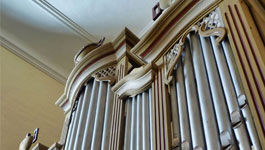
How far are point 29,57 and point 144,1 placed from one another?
7.55 ft

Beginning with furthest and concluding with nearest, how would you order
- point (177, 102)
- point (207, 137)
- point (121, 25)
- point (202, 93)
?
1. point (121, 25)
2. point (177, 102)
3. point (202, 93)
4. point (207, 137)

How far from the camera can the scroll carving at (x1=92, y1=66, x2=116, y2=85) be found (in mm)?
3092

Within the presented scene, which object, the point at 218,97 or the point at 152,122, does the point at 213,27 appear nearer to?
the point at 218,97

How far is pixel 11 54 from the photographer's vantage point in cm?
562

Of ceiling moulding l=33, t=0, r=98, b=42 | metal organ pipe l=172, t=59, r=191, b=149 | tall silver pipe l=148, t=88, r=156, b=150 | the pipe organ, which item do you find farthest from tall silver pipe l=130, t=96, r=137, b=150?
ceiling moulding l=33, t=0, r=98, b=42

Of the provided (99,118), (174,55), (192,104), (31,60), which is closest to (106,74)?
(99,118)

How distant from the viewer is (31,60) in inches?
230

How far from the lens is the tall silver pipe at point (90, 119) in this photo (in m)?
2.59

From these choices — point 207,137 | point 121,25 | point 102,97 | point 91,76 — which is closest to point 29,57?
point 121,25

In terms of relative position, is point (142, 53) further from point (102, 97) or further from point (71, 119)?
point (71, 119)

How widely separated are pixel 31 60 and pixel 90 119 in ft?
11.3

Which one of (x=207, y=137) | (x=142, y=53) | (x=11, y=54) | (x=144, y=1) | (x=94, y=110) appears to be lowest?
(x=207, y=137)

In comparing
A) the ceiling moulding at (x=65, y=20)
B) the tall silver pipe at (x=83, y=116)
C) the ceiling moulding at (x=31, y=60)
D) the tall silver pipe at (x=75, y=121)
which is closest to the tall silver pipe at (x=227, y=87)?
the tall silver pipe at (x=83, y=116)

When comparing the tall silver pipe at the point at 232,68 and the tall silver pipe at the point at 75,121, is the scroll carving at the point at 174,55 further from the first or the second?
the tall silver pipe at the point at 75,121
